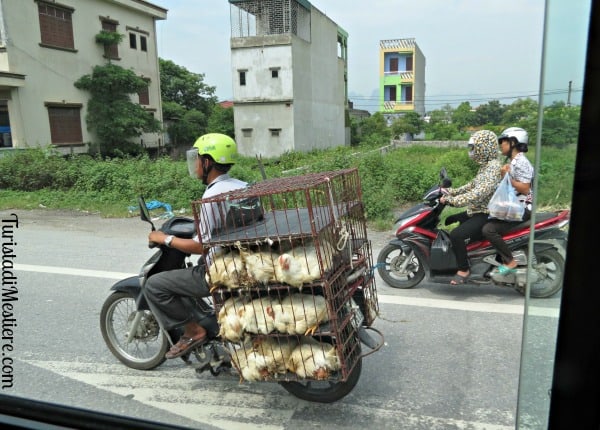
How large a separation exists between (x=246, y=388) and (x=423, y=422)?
Result: 1143mm

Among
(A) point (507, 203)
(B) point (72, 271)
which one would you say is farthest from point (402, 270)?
(B) point (72, 271)

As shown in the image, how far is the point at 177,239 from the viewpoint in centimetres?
296

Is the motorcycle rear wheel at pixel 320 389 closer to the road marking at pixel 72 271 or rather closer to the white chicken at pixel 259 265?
the white chicken at pixel 259 265

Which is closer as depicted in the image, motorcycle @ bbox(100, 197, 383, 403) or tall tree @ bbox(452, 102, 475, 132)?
motorcycle @ bbox(100, 197, 383, 403)

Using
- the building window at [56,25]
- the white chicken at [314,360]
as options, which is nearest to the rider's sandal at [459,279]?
the white chicken at [314,360]

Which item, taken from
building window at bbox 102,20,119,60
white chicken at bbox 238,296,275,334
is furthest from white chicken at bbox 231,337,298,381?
building window at bbox 102,20,119,60

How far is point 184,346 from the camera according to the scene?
3.16m

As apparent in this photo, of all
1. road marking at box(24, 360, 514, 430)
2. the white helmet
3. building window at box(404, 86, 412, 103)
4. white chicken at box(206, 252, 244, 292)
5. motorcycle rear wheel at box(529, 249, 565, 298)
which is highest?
building window at box(404, 86, 412, 103)

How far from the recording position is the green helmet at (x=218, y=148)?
3.03m

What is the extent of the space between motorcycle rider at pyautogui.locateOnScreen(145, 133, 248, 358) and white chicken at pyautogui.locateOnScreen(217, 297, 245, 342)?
41 cm

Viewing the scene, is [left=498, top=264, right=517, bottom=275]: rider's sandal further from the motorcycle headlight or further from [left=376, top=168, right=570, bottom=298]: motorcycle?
the motorcycle headlight

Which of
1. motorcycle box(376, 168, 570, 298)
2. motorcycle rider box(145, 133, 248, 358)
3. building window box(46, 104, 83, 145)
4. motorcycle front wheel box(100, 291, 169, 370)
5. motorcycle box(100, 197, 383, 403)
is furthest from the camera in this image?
building window box(46, 104, 83, 145)

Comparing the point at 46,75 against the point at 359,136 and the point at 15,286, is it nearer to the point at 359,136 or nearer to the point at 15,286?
the point at 15,286

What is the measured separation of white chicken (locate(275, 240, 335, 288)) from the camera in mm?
2371
